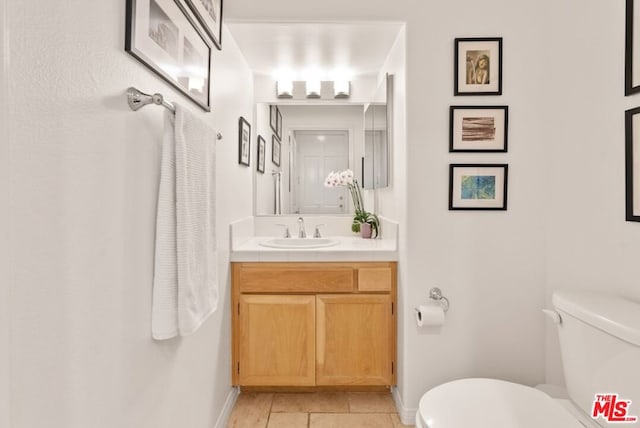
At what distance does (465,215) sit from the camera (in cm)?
195

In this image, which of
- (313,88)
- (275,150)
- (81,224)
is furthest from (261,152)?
(81,224)

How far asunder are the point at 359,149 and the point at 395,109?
25.4 inches

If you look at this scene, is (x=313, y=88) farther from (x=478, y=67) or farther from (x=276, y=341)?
(x=276, y=341)

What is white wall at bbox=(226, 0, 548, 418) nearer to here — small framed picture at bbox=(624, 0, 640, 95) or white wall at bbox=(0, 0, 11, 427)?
small framed picture at bbox=(624, 0, 640, 95)

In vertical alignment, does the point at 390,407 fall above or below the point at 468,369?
below

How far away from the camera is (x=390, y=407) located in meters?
2.13

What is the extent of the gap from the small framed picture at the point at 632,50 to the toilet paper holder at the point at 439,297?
1.13 metres

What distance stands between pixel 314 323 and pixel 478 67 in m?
1.60

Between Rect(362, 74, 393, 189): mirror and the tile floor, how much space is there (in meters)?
1.33

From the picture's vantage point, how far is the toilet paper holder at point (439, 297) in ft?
6.37

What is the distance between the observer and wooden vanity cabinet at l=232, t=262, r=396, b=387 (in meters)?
2.14

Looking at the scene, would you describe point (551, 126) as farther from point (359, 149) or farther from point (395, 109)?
point (359, 149)

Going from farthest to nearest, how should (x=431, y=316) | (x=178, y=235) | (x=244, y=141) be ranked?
(x=244, y=141) → (x=431, y=316) → (x=178, y=235)

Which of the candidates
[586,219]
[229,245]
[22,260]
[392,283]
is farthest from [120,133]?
[586,219]
